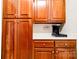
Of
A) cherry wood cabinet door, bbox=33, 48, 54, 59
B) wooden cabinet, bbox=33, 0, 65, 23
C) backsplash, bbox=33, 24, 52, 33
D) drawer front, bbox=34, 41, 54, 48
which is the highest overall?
wooden cabinet, bbox=33, 0, 65, 23

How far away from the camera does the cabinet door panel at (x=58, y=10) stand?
12.2 ft

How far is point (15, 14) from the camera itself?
3.62m

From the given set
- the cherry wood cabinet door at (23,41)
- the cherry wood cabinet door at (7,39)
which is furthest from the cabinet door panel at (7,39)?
the cherry wood cabinet door at (23,41)

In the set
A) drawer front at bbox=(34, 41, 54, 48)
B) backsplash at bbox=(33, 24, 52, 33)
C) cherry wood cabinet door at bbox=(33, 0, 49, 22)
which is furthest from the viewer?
backsplash at bbox=(33, 24, 52, 33)

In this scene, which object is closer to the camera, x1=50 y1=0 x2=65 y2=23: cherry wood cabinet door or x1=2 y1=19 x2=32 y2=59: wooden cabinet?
x1=2 y1=19 x2=32 y2=59: wooden cabinet

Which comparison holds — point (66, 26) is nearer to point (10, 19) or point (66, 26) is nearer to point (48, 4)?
point (48, 4)

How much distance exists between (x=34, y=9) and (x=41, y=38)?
28.0 inches

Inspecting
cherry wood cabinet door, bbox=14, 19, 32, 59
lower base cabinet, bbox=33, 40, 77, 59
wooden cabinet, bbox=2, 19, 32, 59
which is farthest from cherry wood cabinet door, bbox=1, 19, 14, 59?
lower base cabinet, bbox=33, 40, 77, 59

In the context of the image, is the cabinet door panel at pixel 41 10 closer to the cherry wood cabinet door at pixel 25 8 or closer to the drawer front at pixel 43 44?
the cherry wood cabinet door at pixel 25 8

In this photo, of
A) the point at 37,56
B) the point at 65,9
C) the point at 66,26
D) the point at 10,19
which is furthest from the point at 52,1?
the point at 37,56

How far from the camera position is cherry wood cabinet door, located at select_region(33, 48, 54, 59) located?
3408 millimetres

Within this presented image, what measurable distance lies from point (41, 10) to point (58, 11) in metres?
0.39

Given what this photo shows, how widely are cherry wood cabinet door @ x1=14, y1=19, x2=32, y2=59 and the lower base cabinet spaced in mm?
223

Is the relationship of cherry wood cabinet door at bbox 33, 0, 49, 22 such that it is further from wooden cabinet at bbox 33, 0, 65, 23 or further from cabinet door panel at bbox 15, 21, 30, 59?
cabinet door panel at bbox 15, 21, 30, 59
